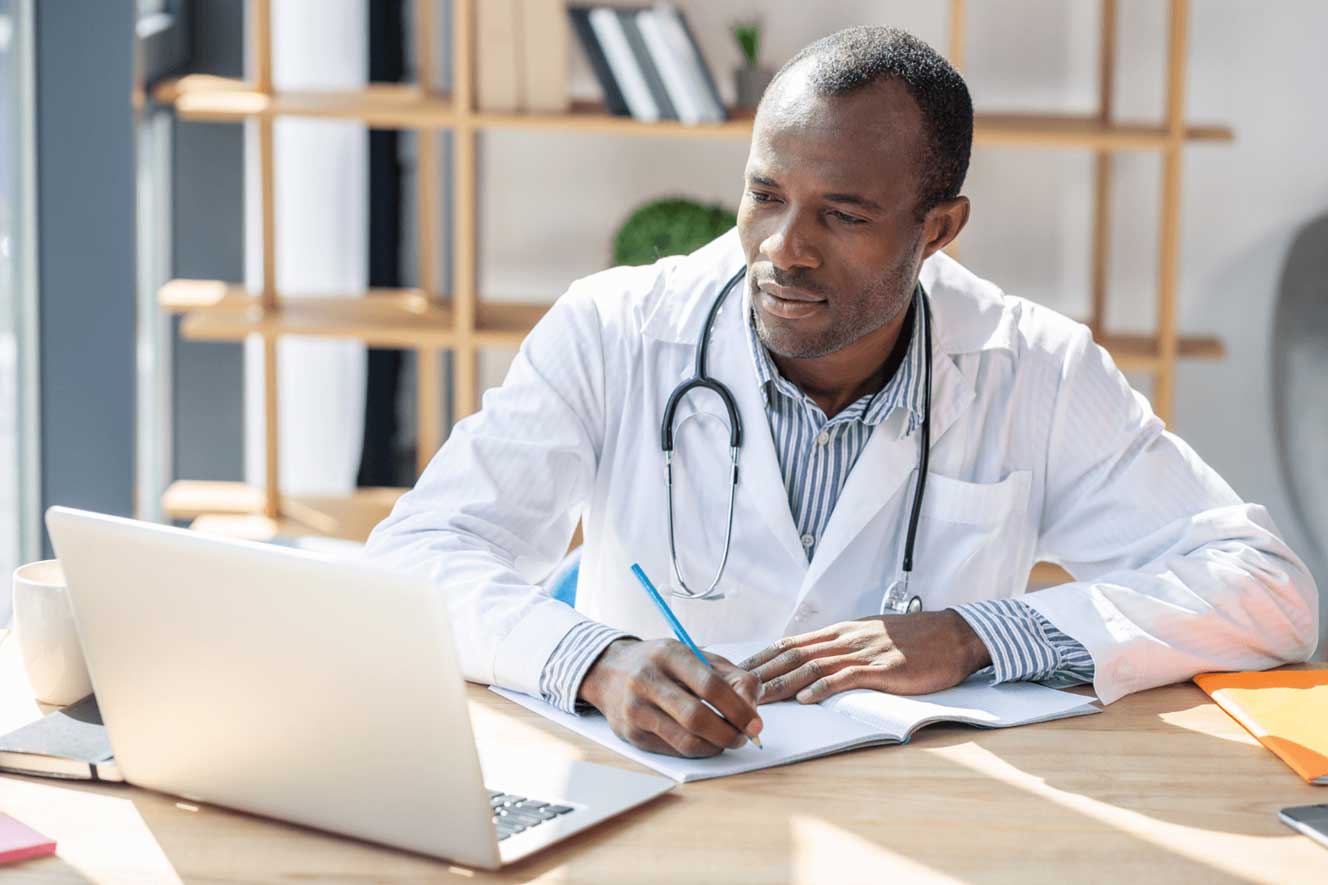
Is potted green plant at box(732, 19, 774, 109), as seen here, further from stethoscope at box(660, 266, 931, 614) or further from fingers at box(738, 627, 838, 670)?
fingers at box(738, 627, 838, 670)

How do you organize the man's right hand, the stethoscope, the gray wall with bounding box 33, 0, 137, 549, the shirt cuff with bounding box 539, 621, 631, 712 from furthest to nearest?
1. the gray wall with bounding box 33, 0, 137, 549
2. the stethoscope
3. the shirt cuff with bounding box 539, 621, 631, 712
4. the man's right hand

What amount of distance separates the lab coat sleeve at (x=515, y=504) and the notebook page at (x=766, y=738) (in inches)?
2.4

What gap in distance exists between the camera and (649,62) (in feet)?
10.4

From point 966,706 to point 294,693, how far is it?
2.01ft

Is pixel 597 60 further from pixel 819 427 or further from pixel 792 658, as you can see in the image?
pixel 792 658

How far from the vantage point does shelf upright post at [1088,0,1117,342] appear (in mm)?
3395

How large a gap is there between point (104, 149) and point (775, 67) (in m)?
1.37

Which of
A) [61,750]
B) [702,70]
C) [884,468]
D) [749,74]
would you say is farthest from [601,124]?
[61,750]

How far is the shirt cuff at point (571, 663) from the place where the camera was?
1.35 metres

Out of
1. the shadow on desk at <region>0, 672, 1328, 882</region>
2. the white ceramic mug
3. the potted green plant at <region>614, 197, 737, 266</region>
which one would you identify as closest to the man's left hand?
the shadow on desk at <region>0, 672, 1328, 882</region>

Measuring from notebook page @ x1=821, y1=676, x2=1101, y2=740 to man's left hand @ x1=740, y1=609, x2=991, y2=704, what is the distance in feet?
0.04

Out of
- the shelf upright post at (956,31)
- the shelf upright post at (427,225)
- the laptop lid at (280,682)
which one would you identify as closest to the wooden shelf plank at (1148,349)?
the shelf upright post at (956,31)

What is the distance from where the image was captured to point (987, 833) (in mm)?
1135

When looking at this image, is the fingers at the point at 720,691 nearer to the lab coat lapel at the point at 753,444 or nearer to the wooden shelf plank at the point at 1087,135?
the lab coat lapel at the point at 753,444
